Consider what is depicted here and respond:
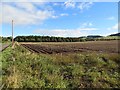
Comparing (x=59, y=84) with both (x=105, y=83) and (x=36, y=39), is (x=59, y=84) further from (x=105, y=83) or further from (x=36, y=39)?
(x=36, y=39)

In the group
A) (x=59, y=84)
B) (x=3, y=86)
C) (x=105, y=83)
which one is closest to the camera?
(x=3, y=86)

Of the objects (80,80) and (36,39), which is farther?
(36,39)

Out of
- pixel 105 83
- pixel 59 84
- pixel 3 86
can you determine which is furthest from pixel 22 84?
→ pixel 105 83

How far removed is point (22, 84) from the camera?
9.45 m

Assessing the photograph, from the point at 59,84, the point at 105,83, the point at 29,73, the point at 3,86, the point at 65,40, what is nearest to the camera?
the point at 3,86

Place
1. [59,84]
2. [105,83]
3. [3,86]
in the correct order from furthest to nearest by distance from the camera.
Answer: [105,83] < [59,84] < [3,86]

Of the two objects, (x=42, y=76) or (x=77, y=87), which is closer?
(x=77, y=87)

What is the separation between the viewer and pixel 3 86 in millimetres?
9102

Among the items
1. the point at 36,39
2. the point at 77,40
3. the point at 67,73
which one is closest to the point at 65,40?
the point at 77,40

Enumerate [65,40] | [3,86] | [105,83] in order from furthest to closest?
[65,40]
[105,83]
[3,86]

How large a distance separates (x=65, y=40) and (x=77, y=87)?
4444 inches

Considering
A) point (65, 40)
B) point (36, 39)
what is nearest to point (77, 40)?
point (65, 40)

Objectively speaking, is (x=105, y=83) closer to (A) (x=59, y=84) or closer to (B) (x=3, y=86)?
(A) (x=59, y=84)

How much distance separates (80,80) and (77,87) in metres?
1.00
